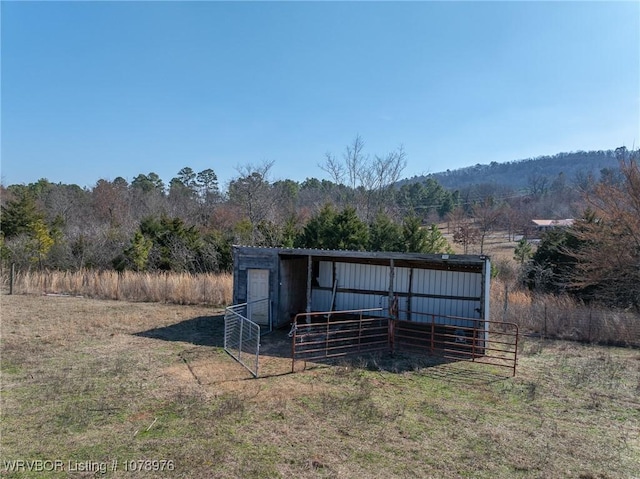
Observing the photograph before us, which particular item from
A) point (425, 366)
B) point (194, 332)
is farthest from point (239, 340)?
point (425, 366)

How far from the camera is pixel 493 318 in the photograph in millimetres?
13703

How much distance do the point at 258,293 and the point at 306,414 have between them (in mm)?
6763

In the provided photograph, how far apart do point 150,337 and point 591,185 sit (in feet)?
55.2

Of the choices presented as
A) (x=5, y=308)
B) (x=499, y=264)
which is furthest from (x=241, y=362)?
(x=499, y=264)

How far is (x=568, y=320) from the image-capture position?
43.0ft

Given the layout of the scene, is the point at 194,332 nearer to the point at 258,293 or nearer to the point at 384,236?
the point at 258,293

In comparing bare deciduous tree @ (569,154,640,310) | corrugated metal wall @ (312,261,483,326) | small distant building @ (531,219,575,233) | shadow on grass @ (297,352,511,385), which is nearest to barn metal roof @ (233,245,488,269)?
corrugated metal wall @ (312,261,483,326)

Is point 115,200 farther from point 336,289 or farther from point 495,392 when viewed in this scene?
point 495,392

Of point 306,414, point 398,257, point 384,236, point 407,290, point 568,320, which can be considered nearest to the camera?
point 306,414

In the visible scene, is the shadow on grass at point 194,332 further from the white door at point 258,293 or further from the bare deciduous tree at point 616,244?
the bare deciduous tree at point 616,244

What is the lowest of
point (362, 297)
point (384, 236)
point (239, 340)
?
point (239, 340)

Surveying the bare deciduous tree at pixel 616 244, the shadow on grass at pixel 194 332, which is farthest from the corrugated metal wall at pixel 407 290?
the bare deciduous tree at pixel 616 244

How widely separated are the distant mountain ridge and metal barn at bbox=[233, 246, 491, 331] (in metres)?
120

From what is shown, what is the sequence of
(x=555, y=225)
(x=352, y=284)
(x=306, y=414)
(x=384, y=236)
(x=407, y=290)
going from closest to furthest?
1. (x=306, y=414)
2. (x=407, y=290)
3. (x=352, y=284)
4. (x=384, y=236)
5. (x=555, y=225)
